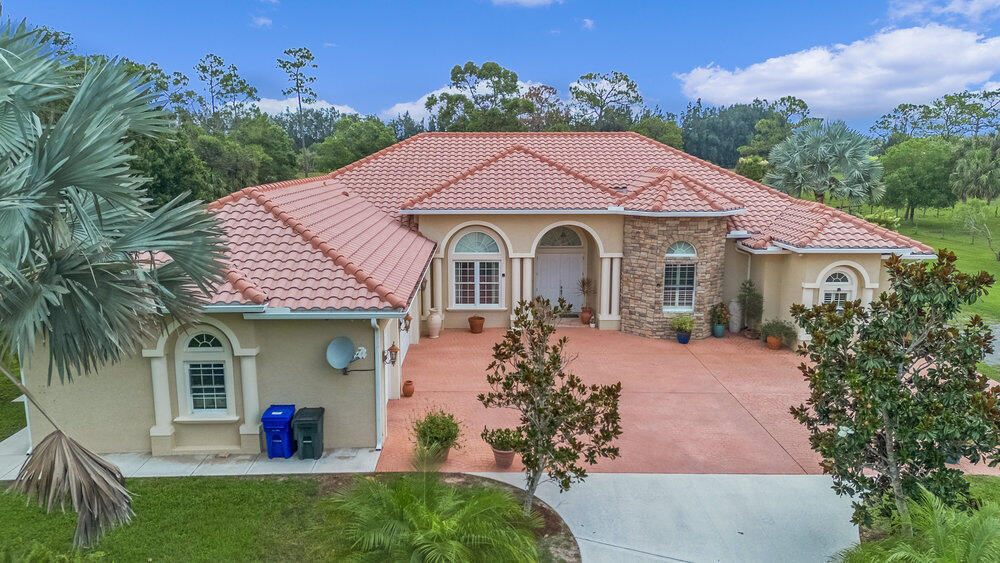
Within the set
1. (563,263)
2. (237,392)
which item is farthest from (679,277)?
(237,392)

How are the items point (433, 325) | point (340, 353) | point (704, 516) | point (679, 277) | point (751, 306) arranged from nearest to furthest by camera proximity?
point (704, 516), point (340, 353), point (433, 325), point (679, 277), point (751, 306)

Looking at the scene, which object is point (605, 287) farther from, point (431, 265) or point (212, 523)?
point (212, 523)

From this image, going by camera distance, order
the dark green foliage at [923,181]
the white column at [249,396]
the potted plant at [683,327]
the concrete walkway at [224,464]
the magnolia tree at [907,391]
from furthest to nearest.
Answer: the dark green foliage at [923,181] < the potted plant at [683,327] < the white column at [249,396] < the concrete walkway at [224,464] < the magnolia tree at [907,391]

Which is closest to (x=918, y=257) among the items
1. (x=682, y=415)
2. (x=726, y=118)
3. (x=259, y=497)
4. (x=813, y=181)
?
(x=682, y=415)

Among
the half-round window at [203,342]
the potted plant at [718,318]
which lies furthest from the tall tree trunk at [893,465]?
the potted plant at [718,318]

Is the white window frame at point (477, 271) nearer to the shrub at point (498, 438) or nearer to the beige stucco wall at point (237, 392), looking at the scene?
the beige stucco wall at point (237, 392)

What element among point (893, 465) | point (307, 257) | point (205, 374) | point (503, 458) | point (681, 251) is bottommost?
point (503, 458)

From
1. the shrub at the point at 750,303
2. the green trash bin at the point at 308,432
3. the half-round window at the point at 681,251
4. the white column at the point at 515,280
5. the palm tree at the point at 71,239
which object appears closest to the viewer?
the palm tree at the point at 71,239
